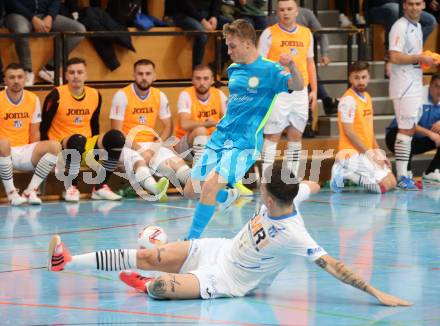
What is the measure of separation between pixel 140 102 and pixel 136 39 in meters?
1.64

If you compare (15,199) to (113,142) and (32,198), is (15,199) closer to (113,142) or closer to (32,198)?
(32,198)

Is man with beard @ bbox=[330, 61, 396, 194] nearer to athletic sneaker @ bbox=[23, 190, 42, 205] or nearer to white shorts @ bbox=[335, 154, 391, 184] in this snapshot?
white shorts @ bbox=[335, 154, 391, 184]

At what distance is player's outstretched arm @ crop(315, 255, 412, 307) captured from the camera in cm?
563

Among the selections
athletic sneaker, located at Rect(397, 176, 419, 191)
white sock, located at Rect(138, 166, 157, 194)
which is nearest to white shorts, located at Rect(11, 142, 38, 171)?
white sock, located at Rect(138, 166, 157, 194)

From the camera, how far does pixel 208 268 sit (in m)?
5.95

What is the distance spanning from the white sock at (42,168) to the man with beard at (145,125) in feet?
2.64

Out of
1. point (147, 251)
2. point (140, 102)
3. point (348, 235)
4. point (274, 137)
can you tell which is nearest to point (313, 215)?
point (348, 235)

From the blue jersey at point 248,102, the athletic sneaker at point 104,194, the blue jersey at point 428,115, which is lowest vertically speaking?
the athletic sneaker at point 104,194

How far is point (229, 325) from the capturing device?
5.29m

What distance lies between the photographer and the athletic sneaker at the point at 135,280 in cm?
609

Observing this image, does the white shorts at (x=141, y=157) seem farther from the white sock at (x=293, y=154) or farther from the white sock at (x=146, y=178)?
the white sock at (x=293, y=154)

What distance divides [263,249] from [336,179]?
18.9 feet

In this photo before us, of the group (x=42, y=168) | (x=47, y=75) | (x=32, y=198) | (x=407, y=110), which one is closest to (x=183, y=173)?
(x=42, y=168)

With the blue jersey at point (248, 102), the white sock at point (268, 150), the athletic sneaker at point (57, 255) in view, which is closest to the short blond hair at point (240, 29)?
the blue jersey at point (248, 102)
